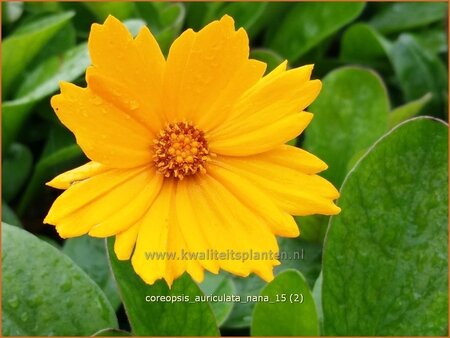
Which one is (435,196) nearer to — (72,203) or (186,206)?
(186,206)

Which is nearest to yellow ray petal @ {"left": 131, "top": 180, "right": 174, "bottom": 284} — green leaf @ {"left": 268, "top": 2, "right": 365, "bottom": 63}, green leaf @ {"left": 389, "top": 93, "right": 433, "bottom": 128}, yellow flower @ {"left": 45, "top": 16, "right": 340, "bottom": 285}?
yellow flower @ {"left": 45, "top": 16, "right": 340, "bottom": 285}

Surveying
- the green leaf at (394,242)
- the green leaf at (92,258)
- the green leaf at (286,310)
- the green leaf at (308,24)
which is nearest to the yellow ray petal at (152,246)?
the green leaf at (286,310)

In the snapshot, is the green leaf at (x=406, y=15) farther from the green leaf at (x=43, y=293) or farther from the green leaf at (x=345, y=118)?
the green leaf at (x=43, y=293)

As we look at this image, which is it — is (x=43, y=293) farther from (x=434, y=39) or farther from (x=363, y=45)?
(x=434, y=39)

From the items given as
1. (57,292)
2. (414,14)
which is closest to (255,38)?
(414,14)

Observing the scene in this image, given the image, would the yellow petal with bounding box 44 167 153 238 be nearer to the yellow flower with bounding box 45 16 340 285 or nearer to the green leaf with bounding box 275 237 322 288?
the yellow flower with bounding box 45 16 340 285

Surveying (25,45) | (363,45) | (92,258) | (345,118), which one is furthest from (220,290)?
(363,45)
